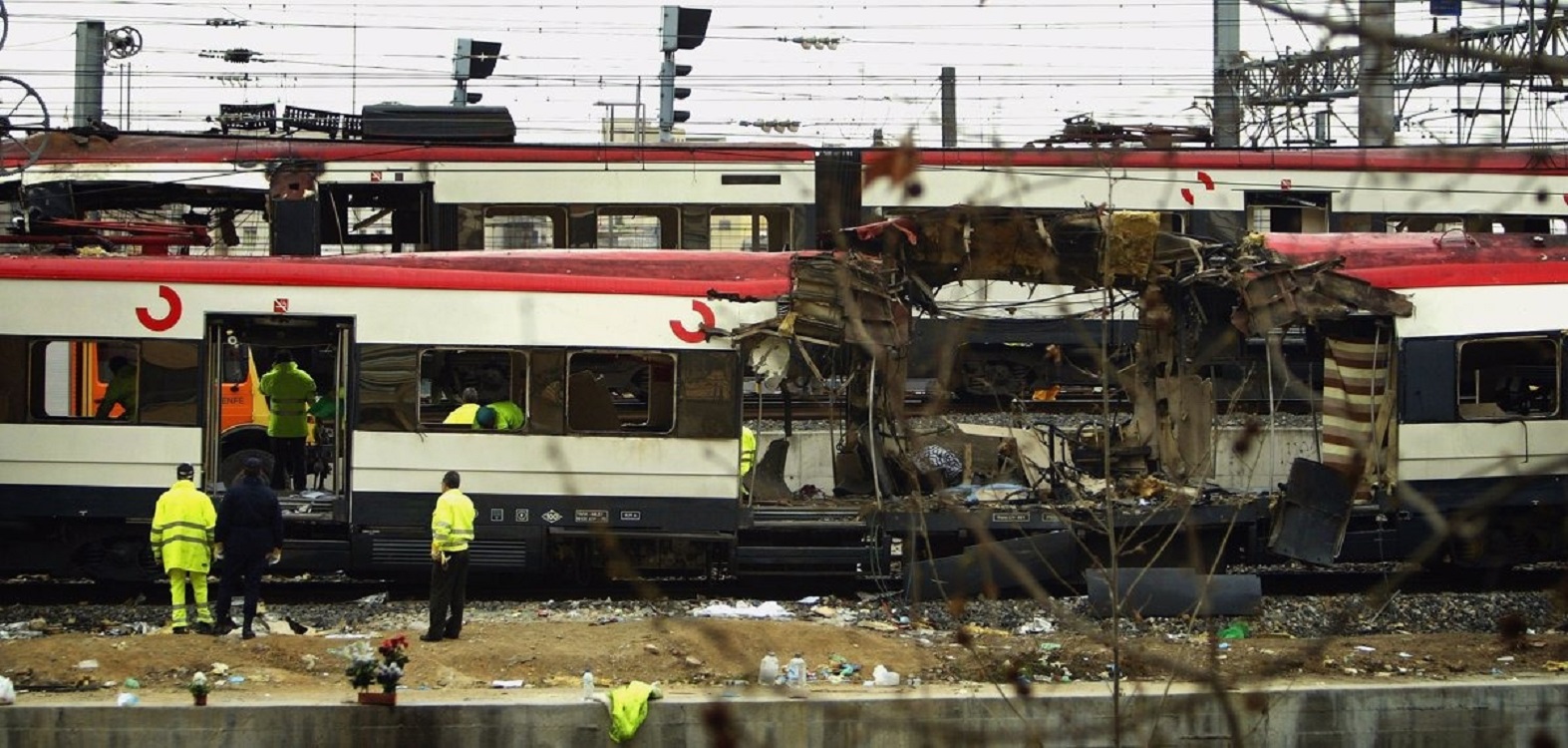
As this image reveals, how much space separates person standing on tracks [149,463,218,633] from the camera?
13.6 meters

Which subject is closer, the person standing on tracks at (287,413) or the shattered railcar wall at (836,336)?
the shattered railcar wall at (836,336)

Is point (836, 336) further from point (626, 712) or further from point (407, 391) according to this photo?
point (626, 712)

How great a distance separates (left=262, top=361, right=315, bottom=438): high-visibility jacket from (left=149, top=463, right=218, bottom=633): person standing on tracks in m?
2.88

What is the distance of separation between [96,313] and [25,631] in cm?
296

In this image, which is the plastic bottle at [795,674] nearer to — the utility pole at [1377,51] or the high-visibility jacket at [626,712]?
the high-visibility jacket at [626,712]

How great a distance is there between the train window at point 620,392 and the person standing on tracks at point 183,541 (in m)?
3.18

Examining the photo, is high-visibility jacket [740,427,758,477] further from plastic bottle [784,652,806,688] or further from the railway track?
plastic bottle [784,652,806,688]

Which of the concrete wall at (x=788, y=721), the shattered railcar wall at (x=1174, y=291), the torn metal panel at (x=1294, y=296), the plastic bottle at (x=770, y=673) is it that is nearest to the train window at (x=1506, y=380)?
the shattered railcar wall at (x=1174, y=291)

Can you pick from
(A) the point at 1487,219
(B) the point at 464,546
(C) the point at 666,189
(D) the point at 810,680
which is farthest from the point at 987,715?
(A) the point at 1487,219

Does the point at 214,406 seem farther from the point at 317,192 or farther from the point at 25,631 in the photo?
the point at 317,192

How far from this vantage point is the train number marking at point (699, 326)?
1527cm

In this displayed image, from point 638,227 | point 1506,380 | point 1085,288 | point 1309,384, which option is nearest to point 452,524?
point 1085,288

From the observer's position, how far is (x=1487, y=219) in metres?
24.2

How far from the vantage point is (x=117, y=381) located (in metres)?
15.2
